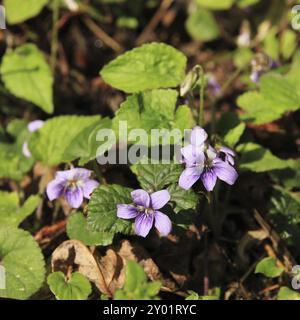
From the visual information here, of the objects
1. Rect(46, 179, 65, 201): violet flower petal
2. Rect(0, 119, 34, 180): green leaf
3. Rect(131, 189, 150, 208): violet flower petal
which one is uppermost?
Rect(131, 189, 150, 208): violet flower petal

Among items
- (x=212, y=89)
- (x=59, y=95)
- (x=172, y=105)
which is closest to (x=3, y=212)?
(x=172, y=105)

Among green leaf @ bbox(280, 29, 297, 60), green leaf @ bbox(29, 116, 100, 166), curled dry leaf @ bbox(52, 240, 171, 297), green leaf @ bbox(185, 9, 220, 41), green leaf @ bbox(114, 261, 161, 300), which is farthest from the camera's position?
green leaf @ bbox(185, 9, 220, 41)

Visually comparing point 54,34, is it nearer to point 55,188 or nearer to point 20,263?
point 55,188

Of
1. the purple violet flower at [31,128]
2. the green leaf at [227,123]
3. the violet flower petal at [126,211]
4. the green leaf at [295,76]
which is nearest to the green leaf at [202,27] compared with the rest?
the green leaf at [295,76]

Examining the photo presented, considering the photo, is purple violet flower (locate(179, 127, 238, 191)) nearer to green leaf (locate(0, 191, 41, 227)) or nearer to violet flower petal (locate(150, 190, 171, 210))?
violet flower petal (locate(150, 190, 171, 210))

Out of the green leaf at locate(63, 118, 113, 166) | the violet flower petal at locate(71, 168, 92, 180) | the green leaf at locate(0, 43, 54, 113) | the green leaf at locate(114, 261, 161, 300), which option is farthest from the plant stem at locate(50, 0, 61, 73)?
the green leaf at locate(114, 261, 161, 300)

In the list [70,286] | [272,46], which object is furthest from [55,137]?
[272,46]
